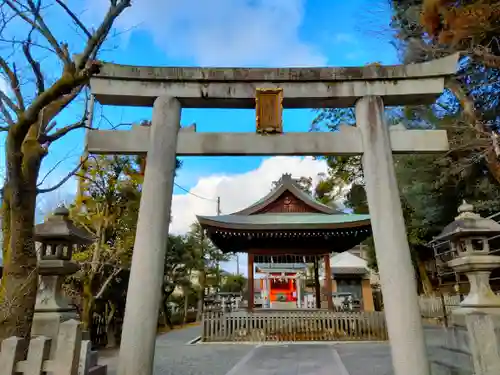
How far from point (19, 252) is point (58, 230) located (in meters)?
1.00

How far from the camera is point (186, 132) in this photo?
5.03 m

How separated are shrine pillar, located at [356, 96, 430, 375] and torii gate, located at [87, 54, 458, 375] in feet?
0.04

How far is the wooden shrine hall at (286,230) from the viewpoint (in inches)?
542

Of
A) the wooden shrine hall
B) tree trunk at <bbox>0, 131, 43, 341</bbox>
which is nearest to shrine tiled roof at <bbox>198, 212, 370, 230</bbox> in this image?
the wooden shrine hall

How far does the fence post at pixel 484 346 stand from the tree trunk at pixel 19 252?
5098 millimetres

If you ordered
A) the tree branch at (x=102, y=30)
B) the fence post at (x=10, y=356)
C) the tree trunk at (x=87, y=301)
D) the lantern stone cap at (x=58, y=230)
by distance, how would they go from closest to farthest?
the fence post at (x=10, y=356) < the tree branch at (x=102, y=30) < the lantern stone cap at (x=58, y=230) < the tree trunk at (x=87, y=301)

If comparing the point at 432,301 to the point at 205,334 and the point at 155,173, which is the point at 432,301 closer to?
the point at 205,334

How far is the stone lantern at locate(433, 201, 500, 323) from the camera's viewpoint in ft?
15.5

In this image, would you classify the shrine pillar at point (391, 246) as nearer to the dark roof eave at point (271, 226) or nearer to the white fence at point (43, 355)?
the white fence at point (43, 355)

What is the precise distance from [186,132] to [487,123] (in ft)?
38.9

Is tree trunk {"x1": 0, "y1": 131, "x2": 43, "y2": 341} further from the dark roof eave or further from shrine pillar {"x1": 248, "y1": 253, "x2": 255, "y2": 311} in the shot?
shrine pillar {"x1": 248, "y1": 253, "x2": 255, "y2": 311}

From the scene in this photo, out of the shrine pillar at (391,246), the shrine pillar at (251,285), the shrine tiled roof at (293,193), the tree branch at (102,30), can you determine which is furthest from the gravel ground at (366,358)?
the tree branch at (102,30)

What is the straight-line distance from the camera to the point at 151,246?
4.41 meters

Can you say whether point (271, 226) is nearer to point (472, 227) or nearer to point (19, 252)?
point (472, 227)
